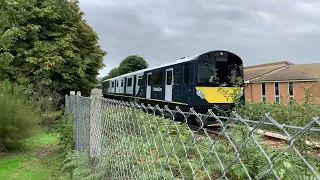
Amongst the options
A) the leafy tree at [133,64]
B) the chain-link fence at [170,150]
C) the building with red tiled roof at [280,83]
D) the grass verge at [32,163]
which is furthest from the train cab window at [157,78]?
the leafy tree at [133,64]

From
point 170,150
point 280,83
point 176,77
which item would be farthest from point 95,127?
point 280,83

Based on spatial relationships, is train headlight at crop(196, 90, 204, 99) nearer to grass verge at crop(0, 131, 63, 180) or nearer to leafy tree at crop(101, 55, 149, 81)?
grass verge at crop(0, 131, 63, 180)

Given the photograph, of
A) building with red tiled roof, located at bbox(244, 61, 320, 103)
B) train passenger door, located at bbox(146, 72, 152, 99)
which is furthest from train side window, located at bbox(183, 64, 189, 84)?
building with red tiled roof, located at bbox(244, 61, 320, 103)

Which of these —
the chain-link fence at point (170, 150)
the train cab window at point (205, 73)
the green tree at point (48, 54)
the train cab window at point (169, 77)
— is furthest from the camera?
the green tree at point (48, 54)

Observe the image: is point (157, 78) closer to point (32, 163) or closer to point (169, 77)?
point (169, 77)

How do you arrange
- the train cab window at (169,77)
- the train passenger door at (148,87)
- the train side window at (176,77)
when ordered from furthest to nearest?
the train passenger door at (148,87), the train cab window at (169,77), the train side window at (176,77)

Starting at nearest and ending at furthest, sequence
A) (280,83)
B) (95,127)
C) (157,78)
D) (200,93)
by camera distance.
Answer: (95,127)
(200,93)
(157,78)
(280,83)

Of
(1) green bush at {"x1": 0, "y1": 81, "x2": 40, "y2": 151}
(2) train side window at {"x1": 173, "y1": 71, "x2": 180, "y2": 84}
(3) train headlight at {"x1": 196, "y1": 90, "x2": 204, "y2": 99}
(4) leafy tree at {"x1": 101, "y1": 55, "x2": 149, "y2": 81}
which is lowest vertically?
(1) green bush at {"x1": 0, "y1": 81, "x2": 40, "y2": 151}

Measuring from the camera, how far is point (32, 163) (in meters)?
6.46

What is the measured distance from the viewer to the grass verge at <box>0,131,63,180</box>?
5.47 m

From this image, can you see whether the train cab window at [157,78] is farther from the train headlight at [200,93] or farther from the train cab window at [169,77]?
the train headlight at [200,93]

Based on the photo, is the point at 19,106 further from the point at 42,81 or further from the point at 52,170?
the point at 42,81

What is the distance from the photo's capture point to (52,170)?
5.70 m

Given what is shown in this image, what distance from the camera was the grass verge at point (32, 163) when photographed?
547 centimetres
